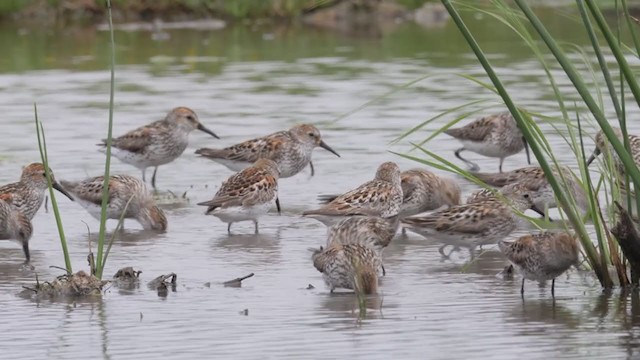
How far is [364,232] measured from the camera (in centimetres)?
1082

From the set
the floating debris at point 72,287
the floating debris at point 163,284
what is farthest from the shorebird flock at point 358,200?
the floating debris at point 72,287

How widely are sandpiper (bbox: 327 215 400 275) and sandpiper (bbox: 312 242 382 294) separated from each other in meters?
0.63

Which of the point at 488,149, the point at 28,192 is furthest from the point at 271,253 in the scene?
the point at 488,149

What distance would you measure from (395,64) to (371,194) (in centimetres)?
1322

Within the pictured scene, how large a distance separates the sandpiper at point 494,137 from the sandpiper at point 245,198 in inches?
128

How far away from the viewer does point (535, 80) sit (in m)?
22.4

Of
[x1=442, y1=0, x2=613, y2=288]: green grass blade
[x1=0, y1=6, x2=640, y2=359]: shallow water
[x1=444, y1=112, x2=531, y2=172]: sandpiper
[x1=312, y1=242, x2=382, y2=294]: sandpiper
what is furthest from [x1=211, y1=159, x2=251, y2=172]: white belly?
[x1=442, y1=0, x2=613, y2=288]: green grass blade

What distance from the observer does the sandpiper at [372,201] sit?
1187 centimetres

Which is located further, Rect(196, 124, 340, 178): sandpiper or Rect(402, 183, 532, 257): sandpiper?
Rect(196, 124, 340, 178): sandpiper

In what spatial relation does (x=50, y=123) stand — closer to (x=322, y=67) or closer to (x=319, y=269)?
(x=322, y=67)

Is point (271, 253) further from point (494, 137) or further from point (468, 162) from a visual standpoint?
point (468, 162)

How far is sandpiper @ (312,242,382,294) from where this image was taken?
958cm

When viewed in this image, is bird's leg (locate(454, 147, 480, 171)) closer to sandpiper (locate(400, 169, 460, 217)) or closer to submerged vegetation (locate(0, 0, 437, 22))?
sandpiper (locate(400, 169, 460, 217))

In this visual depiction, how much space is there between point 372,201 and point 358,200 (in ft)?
0.37
